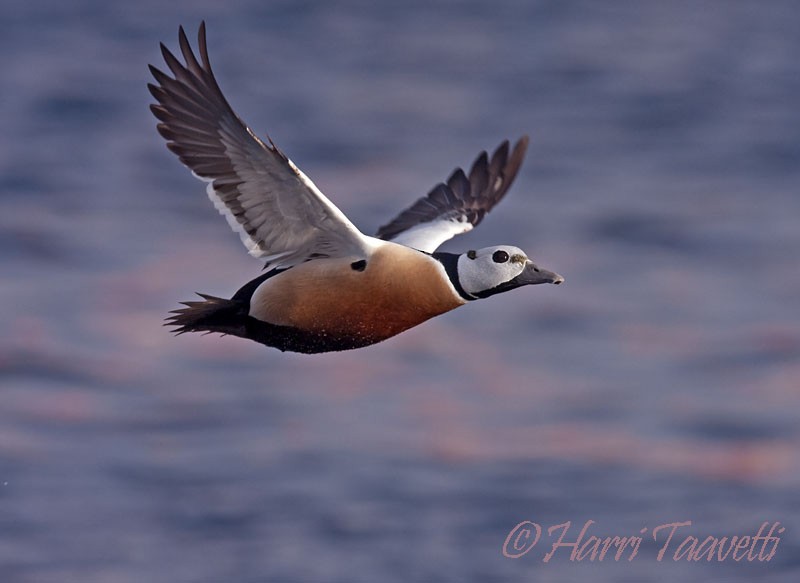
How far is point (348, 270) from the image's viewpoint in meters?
7.77

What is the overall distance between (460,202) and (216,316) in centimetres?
265

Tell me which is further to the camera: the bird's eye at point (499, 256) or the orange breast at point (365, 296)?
the bird's eye at point (499, 256)

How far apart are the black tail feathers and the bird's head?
1.18 meters

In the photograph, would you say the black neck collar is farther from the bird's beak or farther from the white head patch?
the bird's beak

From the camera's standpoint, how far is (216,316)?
7910 millimetres

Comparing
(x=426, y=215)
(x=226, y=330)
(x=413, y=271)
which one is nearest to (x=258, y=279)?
(x=226, y=330)

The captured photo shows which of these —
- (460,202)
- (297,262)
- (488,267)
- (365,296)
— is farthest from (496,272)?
(460,202)

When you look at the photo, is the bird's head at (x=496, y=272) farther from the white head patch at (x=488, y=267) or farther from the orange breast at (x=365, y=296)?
the orange breast at (x=365, y=296)

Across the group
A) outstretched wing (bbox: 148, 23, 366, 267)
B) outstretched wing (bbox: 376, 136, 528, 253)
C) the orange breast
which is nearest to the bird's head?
the orange breast

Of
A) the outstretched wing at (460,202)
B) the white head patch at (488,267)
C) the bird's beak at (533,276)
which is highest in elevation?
the outstretched wing at (460,202)

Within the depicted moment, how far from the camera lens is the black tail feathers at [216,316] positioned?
309 inches

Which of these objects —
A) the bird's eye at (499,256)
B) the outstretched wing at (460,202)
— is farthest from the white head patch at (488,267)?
the outstretched wing at (460,202)

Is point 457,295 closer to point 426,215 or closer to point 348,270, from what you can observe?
point 348,270

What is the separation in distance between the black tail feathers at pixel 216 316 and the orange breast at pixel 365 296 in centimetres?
14
